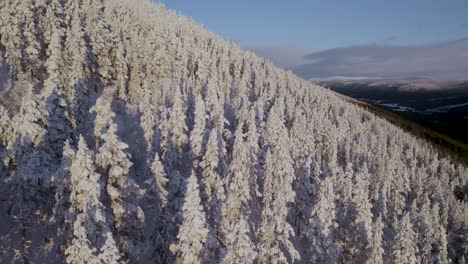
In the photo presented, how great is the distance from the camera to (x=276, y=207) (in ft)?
113

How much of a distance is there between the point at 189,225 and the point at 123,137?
1299 inches

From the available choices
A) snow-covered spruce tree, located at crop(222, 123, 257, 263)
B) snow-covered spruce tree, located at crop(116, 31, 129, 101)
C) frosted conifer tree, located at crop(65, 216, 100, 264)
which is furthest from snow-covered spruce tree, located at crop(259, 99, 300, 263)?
snow-covered spruce tree, located at crop(116, 31, 129, 101)

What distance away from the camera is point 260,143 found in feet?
202

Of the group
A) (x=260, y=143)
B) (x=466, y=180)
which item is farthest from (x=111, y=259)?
(x=466, y=180)

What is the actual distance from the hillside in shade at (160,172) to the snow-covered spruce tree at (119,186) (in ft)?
0.34

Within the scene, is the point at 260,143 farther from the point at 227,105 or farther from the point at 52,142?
the point at 52,142

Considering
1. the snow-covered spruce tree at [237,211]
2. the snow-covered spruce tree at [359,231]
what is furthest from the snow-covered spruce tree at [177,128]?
the snow-covered spruce tree at [359,231]

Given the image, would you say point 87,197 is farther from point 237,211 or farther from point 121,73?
point 121,73

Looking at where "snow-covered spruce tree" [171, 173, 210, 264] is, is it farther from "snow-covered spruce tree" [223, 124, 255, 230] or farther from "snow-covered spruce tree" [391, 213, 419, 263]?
"snow-covered spruce tree" [391, 213, 419, 263]

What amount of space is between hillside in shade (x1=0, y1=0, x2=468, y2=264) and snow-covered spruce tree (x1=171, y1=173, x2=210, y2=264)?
0.10 m

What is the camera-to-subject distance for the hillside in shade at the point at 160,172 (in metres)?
25.2

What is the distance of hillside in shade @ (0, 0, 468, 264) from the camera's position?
25.2 meters

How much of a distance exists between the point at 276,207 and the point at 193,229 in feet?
39.9

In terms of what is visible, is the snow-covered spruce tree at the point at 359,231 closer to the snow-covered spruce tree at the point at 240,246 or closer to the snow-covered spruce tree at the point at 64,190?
the snow-covered spruce tree at the point at 240,246
